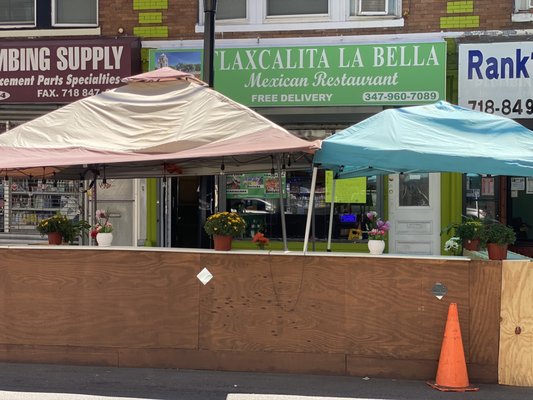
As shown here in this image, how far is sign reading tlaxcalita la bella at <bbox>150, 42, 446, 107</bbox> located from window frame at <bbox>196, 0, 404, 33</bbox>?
0.55 meters

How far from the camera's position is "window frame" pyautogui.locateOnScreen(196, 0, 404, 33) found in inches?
422

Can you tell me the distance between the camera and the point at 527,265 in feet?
19.5

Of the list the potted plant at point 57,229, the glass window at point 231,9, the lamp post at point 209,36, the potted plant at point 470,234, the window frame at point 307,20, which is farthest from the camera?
the glass window at point 231,9

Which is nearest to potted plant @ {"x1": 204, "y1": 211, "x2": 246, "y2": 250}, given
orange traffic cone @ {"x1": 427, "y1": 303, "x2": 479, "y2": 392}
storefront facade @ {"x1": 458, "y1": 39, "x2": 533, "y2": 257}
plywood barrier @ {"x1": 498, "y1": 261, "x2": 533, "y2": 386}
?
orange traffic cone @ {"x1": 427, "y1": 303, "x2": 479, "y2": 392}

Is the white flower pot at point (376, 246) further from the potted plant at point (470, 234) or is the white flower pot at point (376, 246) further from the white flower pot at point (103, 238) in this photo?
the white flower pot at point (103, 238)

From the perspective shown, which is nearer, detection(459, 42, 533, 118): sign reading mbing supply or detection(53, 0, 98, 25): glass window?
detection(459, 42, 533, 118): sign reading mbing supply

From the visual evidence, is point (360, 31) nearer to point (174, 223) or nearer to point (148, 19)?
point (148, 19)

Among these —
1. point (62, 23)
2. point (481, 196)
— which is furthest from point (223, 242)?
point (62, 23)

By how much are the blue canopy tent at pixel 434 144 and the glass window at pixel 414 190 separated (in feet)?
12.6

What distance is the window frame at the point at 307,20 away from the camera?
10.7m

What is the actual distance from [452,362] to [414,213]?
531 cm

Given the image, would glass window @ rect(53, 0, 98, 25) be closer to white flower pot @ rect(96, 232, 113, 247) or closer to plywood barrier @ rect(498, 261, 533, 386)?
white flower pot @ rect(96, 232, 113, 247)

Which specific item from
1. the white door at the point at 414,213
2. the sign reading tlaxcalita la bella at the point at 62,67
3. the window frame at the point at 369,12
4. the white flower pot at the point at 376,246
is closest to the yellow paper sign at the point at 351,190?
the white door at the point at 414,213

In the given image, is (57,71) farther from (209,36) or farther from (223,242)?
(223,242)
